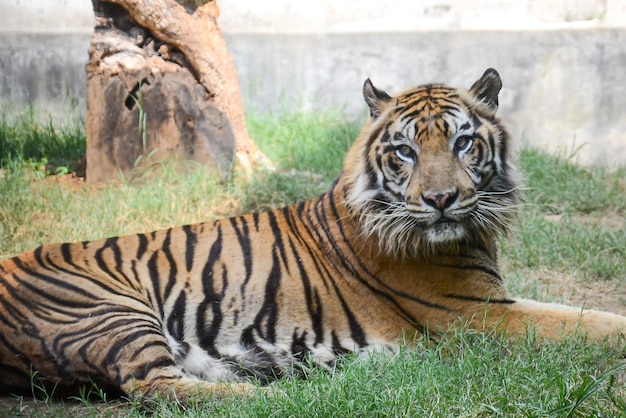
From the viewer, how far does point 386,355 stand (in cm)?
372

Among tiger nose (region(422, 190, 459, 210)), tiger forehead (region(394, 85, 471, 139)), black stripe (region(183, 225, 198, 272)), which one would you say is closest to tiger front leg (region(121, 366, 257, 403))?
black stripe (region(183, 225, 198, 272))

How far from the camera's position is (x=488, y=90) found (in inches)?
160

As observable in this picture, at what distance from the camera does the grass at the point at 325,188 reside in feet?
10.0

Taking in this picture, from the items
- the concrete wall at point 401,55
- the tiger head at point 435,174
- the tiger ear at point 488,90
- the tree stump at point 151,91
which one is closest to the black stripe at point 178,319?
the tiger head at point 435,174

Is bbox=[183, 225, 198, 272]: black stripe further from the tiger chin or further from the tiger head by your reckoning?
the tiger head

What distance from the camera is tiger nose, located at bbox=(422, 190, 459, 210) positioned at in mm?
3734

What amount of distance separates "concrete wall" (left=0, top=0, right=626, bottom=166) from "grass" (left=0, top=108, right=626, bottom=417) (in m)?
0.64

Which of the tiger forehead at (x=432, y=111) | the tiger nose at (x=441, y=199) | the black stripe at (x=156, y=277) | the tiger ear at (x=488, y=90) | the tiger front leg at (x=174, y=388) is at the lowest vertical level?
the tiger front leg at (x=174, y=388)

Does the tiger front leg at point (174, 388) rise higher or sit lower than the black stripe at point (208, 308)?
lower

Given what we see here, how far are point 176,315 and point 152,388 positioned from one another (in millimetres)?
499

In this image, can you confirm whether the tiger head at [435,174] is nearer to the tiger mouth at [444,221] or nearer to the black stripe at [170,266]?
the tiger mouth at [444,221]

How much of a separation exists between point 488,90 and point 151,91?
3.26m

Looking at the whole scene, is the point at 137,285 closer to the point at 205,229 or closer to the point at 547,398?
the point at 205,229

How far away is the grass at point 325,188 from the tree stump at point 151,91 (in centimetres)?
22
